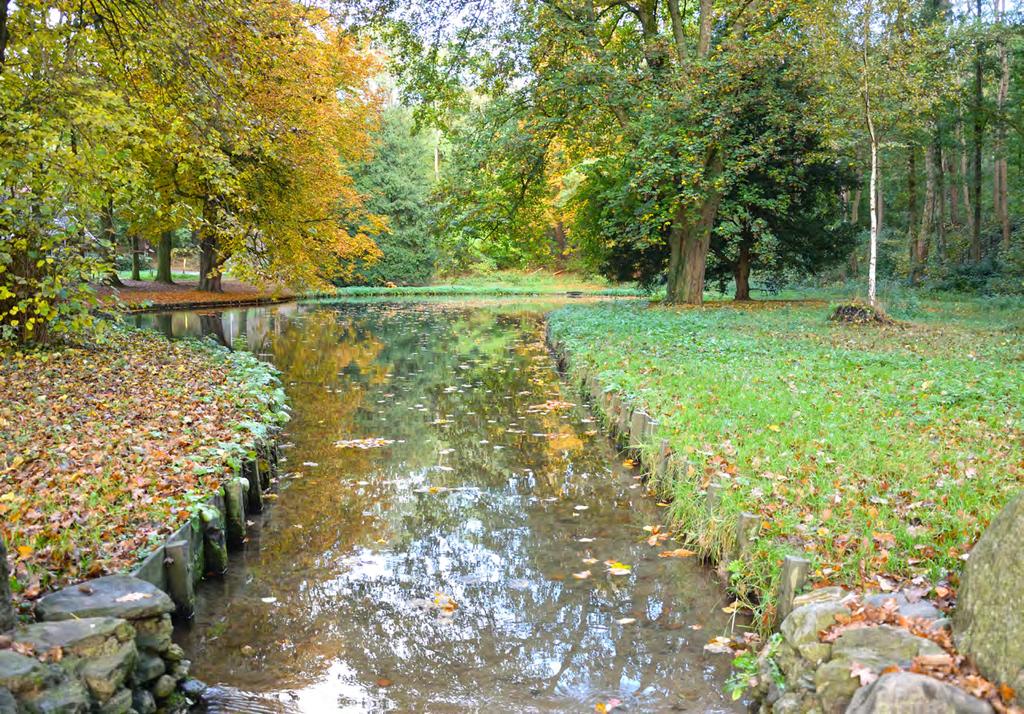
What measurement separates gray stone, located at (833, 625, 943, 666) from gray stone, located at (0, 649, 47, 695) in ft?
11.1

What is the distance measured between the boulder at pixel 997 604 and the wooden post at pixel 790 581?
2.92 ft

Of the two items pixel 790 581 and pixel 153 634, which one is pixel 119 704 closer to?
pixel 153 634

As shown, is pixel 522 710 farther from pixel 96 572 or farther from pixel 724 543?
pixel 96 572

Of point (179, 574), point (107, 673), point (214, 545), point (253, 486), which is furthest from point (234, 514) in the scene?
point (107, 673)

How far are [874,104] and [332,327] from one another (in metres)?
17.1

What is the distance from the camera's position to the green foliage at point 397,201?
47094 mm

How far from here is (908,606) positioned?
3.55 meters

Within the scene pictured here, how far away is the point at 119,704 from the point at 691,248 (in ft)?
70.3

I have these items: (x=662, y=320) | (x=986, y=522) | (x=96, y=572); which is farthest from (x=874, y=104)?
(x=96, y=572)

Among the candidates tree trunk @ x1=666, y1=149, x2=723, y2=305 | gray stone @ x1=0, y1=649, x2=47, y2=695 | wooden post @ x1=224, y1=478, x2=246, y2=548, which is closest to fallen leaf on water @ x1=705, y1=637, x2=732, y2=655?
gray stone @ x1=0, y1=649, x2=47, y2=695

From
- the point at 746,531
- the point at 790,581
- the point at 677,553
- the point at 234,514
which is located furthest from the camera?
the point at 234,514

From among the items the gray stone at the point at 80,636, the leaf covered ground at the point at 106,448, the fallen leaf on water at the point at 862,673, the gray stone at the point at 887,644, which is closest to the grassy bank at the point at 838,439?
the gray stone at the point at 887,644

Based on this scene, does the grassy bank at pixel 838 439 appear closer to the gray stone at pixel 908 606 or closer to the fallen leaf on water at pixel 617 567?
the gray stone at pixel 908 606

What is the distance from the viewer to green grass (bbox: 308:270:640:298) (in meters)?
44.5
